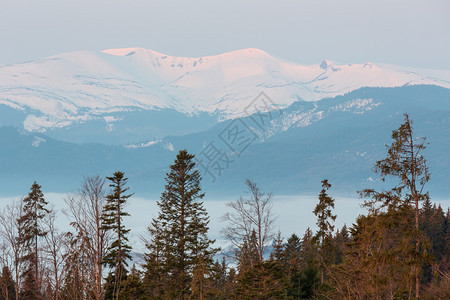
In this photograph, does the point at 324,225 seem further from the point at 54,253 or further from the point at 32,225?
the point at 32,225

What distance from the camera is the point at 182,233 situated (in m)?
54.1

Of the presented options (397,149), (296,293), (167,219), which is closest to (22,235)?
(167,219)

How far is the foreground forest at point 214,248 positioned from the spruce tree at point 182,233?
9 cm

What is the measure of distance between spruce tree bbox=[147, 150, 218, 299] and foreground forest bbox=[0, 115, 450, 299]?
0.29 ft

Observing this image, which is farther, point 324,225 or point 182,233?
point 324,225

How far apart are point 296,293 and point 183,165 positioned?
46.0ft

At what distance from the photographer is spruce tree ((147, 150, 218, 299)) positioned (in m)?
53.6

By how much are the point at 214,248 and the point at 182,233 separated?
3860mm

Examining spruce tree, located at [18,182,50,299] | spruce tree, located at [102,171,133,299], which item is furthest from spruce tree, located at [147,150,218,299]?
spruce tree, located at [18,182,50,299]

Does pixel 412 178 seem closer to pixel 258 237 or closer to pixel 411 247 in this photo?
pixel 411 247

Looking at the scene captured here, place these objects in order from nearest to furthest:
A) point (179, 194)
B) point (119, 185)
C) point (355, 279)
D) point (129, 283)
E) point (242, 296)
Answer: point (355, 279), point (129, 283), point (242, 296), point (119, 185), point (179, 194)

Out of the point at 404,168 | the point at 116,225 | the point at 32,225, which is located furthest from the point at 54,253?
the point at 404,168

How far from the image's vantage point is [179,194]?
54.9 m

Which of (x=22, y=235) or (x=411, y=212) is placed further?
(x=22, y=235)
